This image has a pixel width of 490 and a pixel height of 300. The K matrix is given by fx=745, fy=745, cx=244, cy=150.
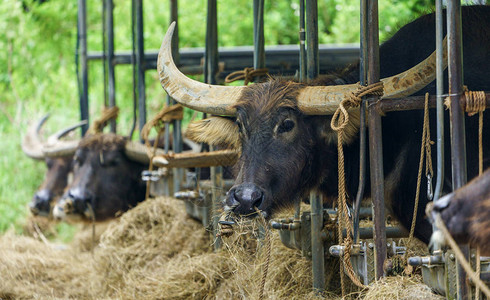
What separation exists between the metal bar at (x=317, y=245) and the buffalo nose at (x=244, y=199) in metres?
0.59

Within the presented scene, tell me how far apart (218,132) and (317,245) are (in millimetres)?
925

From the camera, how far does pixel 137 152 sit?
26.5 feet

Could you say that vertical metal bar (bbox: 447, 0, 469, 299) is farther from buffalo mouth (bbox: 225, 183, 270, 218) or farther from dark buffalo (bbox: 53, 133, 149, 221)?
dark buffalo (bbox: 53, 133, 149, 221)

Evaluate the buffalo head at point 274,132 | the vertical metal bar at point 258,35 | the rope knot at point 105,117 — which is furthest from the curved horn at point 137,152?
the buffalo head at point 274,132

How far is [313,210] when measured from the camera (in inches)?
173

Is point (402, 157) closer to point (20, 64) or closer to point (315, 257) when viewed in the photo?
point (315, 257)

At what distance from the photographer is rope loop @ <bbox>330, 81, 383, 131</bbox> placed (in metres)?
3.51

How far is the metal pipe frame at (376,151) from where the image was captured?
11.4 feet

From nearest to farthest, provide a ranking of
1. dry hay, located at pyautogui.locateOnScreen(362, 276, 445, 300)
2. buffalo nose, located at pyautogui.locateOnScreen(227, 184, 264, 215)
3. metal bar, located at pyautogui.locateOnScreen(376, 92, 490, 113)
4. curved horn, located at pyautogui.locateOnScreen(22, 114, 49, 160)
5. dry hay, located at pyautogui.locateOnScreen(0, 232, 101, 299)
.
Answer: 1. dry hay, located at pyautogui.locateOnScreen(362, 276, 445, 300)
2. metal bar, located at pyautogui.locateOnScreen(376, 92, 490, 113)
3. buffalo nose, located at pyautogui.locateOnScreen(227, 184, 264, 215)
4. dry hay, located at pyautogui.locateOnScreen(0, 232, 101, 299)
5. curved horn, located at pyautogui.locateOnScreen(22, 114, 49, 160)

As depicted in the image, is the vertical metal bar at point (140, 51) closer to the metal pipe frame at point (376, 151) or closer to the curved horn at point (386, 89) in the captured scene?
the curved horn at point (386, 89)

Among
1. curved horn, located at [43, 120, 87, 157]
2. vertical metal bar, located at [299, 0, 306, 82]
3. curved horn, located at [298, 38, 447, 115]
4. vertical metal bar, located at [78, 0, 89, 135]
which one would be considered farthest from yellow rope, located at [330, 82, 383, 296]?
vertical metal bar, located at [78, 0, 89, 135]

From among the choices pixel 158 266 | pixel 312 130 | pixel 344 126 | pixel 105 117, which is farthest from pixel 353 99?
pixel 105 117

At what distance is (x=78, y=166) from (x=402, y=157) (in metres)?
4.90

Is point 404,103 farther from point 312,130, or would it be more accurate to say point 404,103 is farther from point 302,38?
point 302,38
